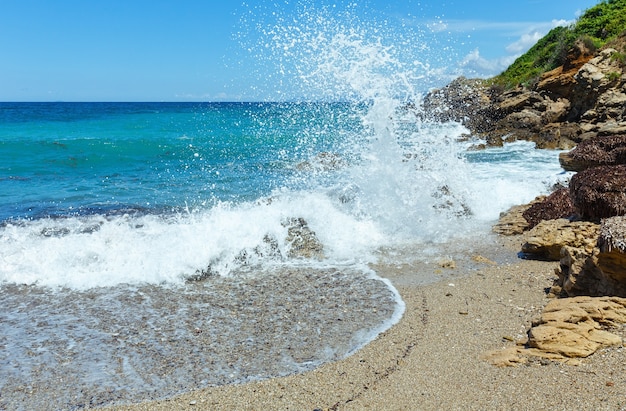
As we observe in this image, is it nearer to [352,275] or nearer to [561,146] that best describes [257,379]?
[352,275]

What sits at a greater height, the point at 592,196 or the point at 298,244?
the point at 592,196

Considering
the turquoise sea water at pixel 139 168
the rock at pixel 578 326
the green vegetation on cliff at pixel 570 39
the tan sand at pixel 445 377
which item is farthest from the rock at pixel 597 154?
the green vegetation on cliff at pixel 570 39

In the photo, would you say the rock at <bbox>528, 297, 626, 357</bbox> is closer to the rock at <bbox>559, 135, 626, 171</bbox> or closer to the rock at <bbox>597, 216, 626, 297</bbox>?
the rock at <bbox>597, 216, 626, 297</bbox>

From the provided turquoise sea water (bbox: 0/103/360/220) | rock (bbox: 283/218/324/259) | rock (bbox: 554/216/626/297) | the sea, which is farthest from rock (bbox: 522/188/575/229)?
turquoise sea water (bbox: 0/103/360/220)

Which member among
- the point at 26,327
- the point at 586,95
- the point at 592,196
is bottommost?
the point at 26,327

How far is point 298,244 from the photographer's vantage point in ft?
28.8

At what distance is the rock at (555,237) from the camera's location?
6.95 m

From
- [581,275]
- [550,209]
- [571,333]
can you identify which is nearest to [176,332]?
[571,333]

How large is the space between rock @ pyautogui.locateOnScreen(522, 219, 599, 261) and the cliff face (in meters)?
8.00

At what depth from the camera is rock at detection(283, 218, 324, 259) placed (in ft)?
27.8

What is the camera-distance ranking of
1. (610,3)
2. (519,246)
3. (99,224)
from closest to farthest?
(519,246) < (99,224) < (610,3)

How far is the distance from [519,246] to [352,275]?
115 inches

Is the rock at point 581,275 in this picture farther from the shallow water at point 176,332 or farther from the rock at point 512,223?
the rock at point 512,223

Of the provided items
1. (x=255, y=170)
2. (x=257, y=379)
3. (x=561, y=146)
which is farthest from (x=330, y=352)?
(x=561, y=146)
